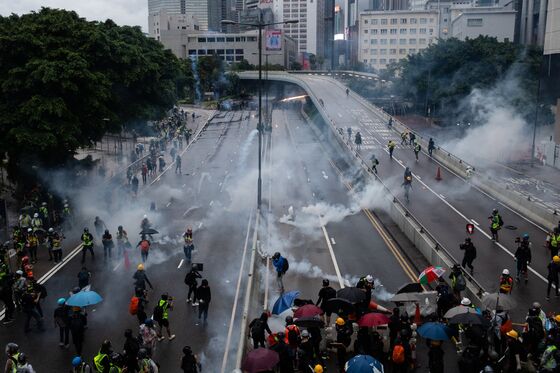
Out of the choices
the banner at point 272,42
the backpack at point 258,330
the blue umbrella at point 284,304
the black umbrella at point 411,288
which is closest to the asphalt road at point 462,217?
the black umbrella at point 411,288

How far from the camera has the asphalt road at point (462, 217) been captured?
2103cm

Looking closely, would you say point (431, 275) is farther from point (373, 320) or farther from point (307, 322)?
point (307, 322)

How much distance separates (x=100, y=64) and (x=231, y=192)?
12.2m

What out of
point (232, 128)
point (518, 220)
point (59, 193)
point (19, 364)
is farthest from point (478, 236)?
point (232, 128)

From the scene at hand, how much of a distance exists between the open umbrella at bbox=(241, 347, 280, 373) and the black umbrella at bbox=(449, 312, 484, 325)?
434 centimetres

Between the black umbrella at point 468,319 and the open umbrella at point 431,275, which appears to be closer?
the black umbrella at point 468,319

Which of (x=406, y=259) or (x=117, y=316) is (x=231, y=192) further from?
(x=117, y=316)

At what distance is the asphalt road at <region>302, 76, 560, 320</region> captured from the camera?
21031 mm

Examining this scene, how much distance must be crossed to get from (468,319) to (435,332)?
3.04 feet

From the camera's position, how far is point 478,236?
27.0m

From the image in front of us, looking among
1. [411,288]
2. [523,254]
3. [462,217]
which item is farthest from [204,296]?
[462,217]

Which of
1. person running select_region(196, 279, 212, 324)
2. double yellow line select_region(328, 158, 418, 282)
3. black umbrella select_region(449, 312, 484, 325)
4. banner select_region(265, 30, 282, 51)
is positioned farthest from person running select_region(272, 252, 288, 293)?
banner select_region(265, 30, 282, 51)

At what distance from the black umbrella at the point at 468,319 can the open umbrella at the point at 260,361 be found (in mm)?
4335

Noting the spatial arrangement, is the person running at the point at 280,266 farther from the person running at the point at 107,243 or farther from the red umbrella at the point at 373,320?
the person running at the point at 107,243
